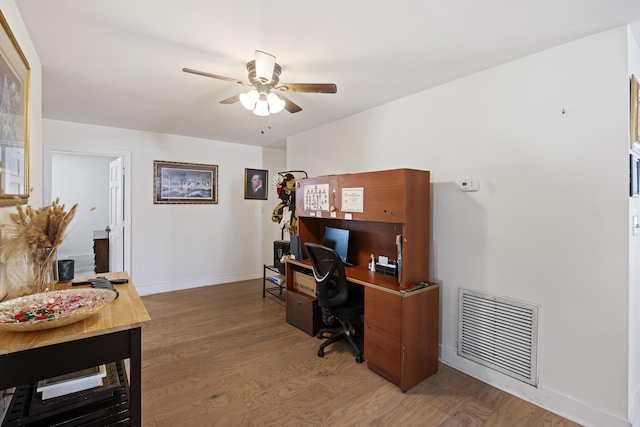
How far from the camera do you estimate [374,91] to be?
2771 millimetres

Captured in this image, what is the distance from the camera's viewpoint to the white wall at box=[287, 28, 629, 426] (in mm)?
1797

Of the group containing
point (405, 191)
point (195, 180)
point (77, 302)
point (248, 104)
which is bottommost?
point (77, 302)

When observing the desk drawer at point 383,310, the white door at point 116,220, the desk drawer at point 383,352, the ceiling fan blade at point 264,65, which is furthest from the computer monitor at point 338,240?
the white door at point 116,220

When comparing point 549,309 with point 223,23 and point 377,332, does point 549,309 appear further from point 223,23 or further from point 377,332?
point 223,23

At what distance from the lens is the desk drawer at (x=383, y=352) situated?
89.0 inches

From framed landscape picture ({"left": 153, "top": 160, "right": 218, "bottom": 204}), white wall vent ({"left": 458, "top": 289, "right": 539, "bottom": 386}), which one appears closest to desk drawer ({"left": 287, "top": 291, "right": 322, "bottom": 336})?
white wall vent ({"left": 458, "top": 289, "right": 539, "bottom": 386})

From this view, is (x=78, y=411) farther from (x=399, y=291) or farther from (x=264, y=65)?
(x=264, y=65)

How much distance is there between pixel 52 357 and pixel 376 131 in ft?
9.72

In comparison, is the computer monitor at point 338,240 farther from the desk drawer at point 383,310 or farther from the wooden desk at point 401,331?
the desk drawer at point 383,310

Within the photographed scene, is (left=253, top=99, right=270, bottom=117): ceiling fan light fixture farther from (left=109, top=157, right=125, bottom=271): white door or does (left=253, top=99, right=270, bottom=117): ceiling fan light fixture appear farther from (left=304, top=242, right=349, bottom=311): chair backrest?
(left=109, top=157, right=125, bottom=271): white door

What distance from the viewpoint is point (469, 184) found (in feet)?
7.96

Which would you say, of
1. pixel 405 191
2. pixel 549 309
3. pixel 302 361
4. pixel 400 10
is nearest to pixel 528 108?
pixel 405 191

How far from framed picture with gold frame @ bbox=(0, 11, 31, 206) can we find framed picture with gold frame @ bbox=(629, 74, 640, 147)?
323 centimetres

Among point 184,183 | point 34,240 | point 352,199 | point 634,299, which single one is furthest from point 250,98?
point 184,183
